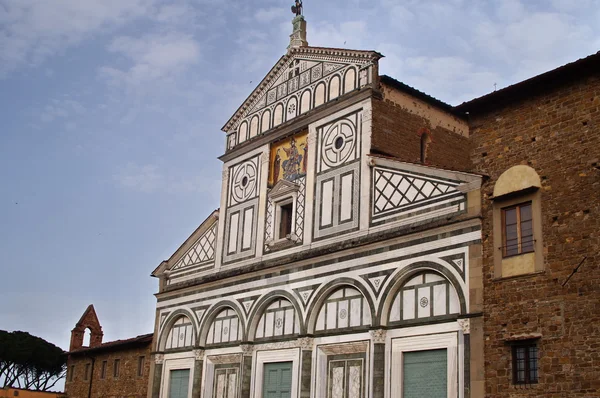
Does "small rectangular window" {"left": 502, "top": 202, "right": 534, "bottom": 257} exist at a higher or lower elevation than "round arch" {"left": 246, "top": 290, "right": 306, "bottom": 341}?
higher

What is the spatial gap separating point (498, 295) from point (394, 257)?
11.4 ft

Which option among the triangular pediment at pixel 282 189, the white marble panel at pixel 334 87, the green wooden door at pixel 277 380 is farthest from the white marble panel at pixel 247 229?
the white marble panel at pixel 334 87

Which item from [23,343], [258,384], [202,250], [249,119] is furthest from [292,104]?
[23,343]

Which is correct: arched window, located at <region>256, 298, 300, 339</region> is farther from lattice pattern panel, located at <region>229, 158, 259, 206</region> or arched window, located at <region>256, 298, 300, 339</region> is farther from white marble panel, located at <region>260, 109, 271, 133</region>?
white marble panel, located at <region>260, 109, 271, 133</region>

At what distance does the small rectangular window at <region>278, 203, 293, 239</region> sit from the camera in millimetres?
23344

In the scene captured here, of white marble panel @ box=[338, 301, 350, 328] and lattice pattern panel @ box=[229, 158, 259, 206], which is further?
lattice pattern panel @ box=[229, 158, 259, 206]

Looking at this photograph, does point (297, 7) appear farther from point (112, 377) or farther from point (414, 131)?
point (112, 377)

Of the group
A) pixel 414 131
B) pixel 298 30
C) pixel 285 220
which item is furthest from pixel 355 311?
pixel 298 30

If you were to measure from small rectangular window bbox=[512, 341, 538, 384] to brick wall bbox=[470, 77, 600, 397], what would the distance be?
0.13 meters

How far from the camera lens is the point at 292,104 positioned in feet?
80.7

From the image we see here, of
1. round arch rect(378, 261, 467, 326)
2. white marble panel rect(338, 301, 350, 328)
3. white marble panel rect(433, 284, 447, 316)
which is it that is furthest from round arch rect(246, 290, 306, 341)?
white marble panel rect(433, 284, 447, 316)

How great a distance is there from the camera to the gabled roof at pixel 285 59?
22.4 metres

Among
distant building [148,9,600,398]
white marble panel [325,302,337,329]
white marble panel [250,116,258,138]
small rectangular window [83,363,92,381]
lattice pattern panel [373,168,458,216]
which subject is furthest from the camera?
small rectangular window [83,363,92,381]

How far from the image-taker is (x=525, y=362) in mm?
15117
